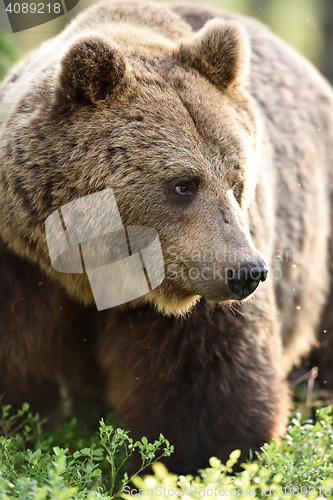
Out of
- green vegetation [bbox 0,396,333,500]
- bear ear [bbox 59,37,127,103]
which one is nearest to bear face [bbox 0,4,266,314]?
bear ear [bbox 59,37,127,103]

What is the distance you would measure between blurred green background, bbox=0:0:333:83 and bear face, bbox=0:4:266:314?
2245mm

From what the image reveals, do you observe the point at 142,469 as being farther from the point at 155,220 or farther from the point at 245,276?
the point at 155,220

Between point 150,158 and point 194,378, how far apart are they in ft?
5.06

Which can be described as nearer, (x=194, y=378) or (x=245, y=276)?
(x=245, y=276)

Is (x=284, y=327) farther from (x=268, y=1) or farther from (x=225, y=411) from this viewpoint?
(x=268, y=1)

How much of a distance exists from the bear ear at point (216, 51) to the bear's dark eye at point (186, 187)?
855mm

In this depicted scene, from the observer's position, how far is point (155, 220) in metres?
3.48

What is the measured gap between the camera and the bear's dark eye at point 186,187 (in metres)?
3.42

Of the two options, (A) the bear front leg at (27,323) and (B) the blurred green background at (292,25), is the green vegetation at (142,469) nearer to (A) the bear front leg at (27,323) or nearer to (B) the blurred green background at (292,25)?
(A) the bear front leg at (27,323)

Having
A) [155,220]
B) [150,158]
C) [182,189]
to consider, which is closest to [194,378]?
[155,220]

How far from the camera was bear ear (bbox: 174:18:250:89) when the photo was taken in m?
3.79

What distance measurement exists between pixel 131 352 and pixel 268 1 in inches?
410

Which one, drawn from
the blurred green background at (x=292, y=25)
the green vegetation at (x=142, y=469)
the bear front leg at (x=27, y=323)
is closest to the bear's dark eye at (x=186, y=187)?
the bear front leg at (x=27, y=323)

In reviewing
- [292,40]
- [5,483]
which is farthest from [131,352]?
[292,40]
